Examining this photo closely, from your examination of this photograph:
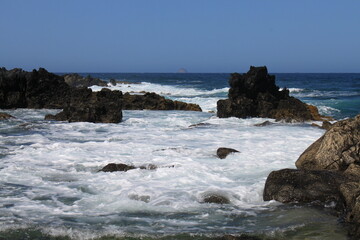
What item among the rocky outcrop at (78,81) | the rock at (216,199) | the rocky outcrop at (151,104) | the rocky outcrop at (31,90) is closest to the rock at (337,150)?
the rock at (216,199)

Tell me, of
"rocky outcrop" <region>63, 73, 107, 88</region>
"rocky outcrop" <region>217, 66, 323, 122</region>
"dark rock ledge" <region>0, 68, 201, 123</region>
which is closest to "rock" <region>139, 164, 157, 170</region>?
"rocky outcrop" <region>217, 66, 323, 122</region>

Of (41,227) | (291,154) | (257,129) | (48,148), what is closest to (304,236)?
(41,227)

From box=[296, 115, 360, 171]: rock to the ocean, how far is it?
1.08 m

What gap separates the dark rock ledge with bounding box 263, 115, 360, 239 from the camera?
6.80m

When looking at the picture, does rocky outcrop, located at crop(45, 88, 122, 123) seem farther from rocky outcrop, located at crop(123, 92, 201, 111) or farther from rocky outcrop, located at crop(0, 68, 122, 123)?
rocky outcrop, located at crop(123, 92, 201, 111)

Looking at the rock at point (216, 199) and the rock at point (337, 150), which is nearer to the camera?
the rock at point (216, 199)

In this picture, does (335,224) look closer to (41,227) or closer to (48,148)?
(41,227)

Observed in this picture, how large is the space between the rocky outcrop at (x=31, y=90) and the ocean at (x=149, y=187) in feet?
34.4

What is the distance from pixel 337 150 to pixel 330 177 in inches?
50.3

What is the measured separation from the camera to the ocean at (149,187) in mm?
6324

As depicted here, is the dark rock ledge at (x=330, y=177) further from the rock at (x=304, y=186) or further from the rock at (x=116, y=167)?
the rock at (x=116, y=167)

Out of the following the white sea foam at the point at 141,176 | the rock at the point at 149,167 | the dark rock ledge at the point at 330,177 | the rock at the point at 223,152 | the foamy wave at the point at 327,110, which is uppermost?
the dark rock ledge at the point at 330,177

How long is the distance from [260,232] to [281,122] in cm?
1336

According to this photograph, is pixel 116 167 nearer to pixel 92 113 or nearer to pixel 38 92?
pixel 92 113
